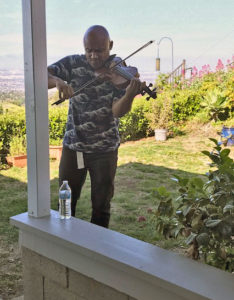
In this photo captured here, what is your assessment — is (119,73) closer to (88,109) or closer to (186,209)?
(88,109)

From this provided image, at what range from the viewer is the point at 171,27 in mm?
1830

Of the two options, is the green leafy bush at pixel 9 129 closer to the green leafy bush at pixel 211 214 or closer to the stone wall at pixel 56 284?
the stone wall at pixel 56 284

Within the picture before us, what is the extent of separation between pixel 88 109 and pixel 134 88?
0.86 ft

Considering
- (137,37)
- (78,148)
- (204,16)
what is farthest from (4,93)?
(204,16)

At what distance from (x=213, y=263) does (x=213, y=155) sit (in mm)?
370

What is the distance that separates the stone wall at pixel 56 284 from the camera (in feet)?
4.86

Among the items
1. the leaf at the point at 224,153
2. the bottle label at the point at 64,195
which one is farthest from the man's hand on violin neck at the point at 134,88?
the leaf at the point at 224,153

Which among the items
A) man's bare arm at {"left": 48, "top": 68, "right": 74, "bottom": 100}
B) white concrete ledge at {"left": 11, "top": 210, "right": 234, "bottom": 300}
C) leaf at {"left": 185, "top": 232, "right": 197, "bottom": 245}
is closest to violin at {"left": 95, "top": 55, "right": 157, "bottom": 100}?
man's bare arm at {"left": 48, "top": 68, "right": 74, "bottom": 100}

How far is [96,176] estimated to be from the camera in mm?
2088

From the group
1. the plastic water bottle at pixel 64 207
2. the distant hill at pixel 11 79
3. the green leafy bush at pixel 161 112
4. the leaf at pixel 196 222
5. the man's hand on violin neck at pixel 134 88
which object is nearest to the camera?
the leaf at pixel 196 222

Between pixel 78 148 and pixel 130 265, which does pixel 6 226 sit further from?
pixel 130 265

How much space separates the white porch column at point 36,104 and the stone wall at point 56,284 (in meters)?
0.21

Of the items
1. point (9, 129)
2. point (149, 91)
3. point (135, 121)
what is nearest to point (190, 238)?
point (149, 91)

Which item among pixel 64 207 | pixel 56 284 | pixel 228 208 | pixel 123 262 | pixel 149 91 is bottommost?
pixel 56 284
